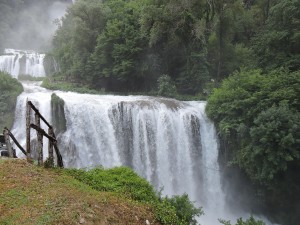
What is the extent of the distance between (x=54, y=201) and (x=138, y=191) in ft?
7.88

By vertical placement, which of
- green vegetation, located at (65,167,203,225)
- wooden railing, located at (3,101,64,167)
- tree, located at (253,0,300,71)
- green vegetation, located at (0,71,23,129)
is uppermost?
tree, located at (253,0,300,71)

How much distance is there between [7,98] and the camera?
66.4 feet

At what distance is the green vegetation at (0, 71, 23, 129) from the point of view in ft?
62.8

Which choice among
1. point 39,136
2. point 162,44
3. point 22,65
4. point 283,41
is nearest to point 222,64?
point 162,44

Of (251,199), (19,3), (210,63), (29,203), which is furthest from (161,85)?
(19,3)

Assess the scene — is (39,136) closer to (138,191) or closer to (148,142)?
(138,191)

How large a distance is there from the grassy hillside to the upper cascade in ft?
97.7

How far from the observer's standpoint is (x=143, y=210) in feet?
25.3

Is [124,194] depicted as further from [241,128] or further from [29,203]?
[241,128]

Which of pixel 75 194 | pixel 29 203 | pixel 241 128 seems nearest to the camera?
pixel 29 203

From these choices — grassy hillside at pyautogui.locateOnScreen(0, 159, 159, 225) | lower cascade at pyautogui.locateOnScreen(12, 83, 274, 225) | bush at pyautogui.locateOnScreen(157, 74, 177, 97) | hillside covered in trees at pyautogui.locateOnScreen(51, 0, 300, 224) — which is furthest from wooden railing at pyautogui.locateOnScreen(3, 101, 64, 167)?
bush at pyautogui.locateOnScreen(157, 74, 177, 97)

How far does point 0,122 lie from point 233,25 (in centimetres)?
2047

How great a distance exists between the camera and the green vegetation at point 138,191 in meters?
7.95

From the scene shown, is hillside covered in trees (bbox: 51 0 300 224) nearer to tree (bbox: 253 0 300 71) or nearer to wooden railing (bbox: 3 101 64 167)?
tree (bbox: 253 0 300 71)
